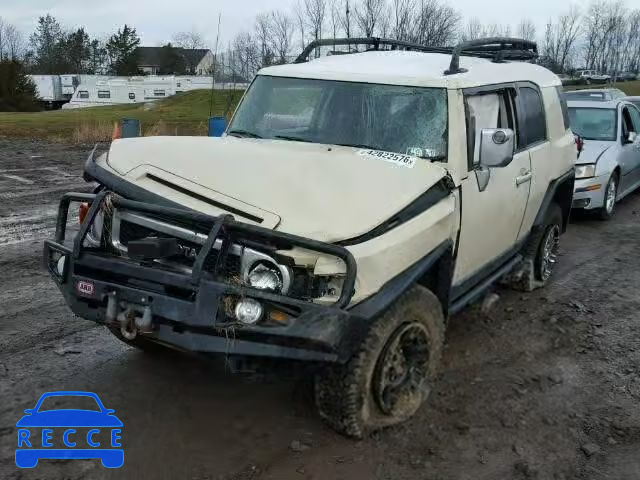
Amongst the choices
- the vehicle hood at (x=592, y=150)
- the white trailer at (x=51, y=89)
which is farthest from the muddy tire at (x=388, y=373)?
the white trailer at (x=51, y=89)

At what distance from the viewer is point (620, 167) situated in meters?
9.72

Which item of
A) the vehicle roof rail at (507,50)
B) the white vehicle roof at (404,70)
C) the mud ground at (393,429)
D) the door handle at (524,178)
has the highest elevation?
the vehicle roof rail at (507,50)

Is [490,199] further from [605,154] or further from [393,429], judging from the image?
[605,154]

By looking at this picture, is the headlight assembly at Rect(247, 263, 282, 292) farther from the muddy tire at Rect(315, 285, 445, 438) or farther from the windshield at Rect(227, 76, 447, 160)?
the windshield at Rect(227, 76, 447, 160)

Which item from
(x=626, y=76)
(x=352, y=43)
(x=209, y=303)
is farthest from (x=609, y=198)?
(x=626, y=76)

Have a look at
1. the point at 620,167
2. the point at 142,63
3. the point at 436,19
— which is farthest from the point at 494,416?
the point at 142,63

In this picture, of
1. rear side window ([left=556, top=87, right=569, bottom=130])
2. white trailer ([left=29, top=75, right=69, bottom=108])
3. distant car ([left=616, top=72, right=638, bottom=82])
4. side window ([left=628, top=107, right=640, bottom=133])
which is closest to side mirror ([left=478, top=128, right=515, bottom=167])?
rear side window ([left=556, top=87, right=569, bottom=130])

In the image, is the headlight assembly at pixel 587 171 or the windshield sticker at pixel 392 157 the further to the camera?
the headlight assembly at pixel 587 171

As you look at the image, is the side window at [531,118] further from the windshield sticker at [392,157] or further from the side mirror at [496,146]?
the windshield sticker at [392,157]

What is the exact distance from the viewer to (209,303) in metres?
3.10

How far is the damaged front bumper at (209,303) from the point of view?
9.88 feet

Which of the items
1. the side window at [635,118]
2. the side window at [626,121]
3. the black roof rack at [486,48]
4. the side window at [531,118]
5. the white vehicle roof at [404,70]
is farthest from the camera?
the side window at [635,118]

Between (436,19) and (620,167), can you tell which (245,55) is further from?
(436,19)

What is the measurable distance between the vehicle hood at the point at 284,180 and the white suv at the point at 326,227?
0.01 m
